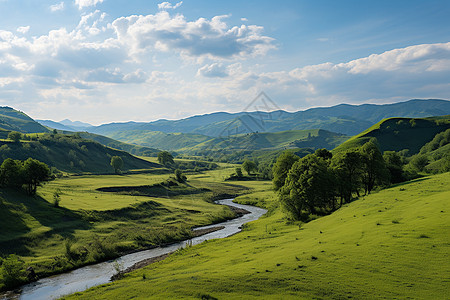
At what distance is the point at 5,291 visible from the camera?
144 feet

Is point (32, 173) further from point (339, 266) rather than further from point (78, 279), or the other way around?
point (339, 266)

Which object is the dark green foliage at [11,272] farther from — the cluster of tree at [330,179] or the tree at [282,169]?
the tree at [282,169]

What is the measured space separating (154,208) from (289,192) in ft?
171

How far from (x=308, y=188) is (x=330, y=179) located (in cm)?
720

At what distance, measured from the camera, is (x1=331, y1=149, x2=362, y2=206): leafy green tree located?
72062mm

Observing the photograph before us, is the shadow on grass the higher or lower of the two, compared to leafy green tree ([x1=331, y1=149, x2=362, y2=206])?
lower

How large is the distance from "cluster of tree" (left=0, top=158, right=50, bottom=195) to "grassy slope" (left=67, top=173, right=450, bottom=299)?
184 feet

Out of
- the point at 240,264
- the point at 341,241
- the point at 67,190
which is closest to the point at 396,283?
the point at 341,241

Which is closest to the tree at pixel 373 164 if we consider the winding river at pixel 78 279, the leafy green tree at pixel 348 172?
the leafy green tree at pixel 348 172

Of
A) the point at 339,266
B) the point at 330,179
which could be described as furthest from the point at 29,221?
the point at 330,179

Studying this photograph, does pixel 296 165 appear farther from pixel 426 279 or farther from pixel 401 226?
pixel 426 279

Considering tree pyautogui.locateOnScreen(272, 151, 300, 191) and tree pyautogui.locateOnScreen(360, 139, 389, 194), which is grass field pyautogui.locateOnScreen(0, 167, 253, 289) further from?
tree pyautogui.locateOnScreen(360, 139, 389, 194)

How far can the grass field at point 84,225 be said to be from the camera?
57125 mm

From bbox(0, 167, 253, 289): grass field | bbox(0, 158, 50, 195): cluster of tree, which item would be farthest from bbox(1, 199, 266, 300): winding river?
bbox(0, 158, 50, 195): cluster of tree
